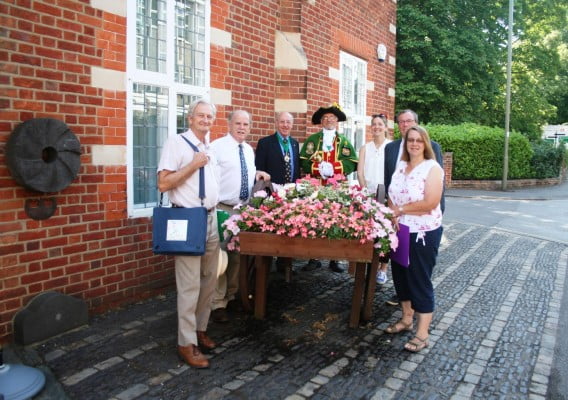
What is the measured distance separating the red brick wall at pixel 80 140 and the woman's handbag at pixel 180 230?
1.14 meters

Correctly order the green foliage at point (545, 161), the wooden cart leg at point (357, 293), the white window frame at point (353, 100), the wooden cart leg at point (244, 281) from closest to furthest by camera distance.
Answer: the wooden cart leg at point (357, 293)
the wooden cart leg at point (244, 281)
the white window frame at point (353, 100)
the green foliage at point (545, 161)

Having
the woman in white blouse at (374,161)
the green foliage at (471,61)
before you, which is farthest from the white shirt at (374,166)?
the green foliage at (471,61)

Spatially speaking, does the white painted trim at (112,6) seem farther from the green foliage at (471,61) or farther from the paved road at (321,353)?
the green foliage at (471,61)

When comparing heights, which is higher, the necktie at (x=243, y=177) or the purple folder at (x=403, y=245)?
the necktie at (x=243, y=177)

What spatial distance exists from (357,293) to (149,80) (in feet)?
9.66

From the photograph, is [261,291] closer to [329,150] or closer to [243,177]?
[243,177]

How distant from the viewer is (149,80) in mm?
5273

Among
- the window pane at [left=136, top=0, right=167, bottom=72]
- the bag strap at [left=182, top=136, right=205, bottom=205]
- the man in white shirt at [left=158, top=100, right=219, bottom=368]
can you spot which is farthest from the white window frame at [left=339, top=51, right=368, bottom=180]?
the bag strap at [left=182, top=136, right=205, bottom=205]

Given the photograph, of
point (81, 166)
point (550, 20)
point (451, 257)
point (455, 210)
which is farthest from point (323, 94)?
point (550, 20)

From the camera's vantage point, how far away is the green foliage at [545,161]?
21.9 m

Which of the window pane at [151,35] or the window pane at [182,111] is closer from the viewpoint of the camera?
the window pane at [151,35]

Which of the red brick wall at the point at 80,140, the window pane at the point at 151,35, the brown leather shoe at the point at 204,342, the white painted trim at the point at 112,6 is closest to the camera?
the red brick wall at the point at 80,140

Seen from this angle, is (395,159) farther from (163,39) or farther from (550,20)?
(550,20)

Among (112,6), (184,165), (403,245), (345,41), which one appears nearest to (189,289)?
(184,165)
